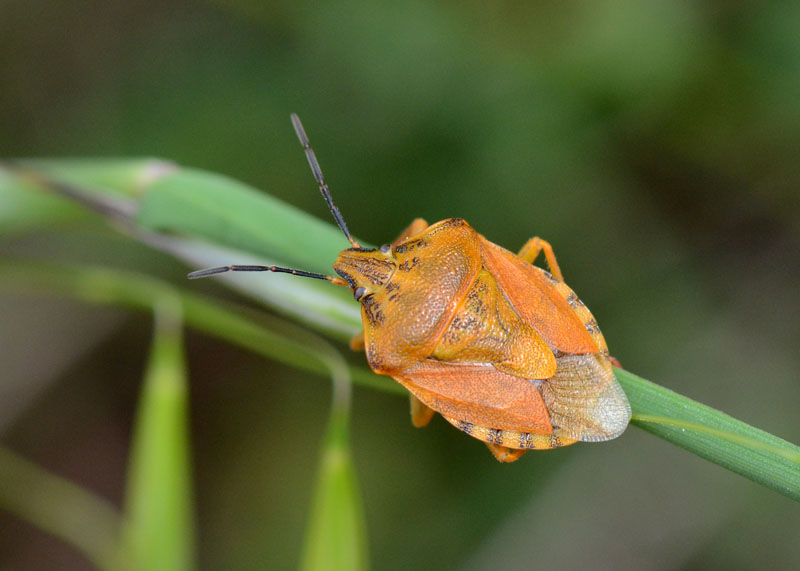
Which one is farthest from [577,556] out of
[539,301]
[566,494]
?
[539,301]

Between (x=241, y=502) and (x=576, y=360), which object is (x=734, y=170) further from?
(x=241, y=502)

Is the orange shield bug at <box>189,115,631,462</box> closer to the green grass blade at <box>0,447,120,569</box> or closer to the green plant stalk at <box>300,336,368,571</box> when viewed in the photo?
the green plant stalk at <box>300,336,368,571</box>

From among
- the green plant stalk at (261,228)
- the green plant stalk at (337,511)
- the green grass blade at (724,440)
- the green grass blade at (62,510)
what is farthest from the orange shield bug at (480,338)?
the green grass blade at (62,510)

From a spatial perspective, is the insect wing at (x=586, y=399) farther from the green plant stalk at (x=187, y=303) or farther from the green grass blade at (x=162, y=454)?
the green grass blade at (x=162, y=454)

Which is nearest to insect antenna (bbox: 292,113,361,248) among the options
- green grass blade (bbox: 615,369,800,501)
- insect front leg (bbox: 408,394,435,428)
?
insect front leg (bbox: 408,394,435,428)

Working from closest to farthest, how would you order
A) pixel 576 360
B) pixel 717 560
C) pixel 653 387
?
pixel 653 387 < pixel 576 360 < pixel 717 560

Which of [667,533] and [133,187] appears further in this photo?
[667,533]
